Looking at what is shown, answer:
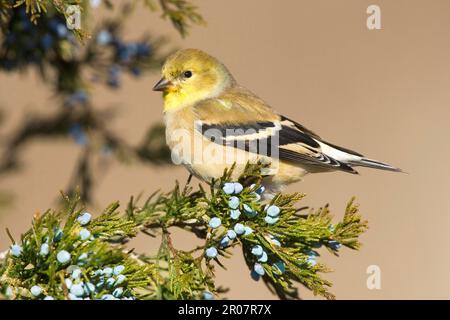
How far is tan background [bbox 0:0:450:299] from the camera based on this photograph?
5.67m

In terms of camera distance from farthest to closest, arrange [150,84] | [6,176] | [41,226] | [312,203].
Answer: [150,84] < [312,203] < [6,176] < [41,226]

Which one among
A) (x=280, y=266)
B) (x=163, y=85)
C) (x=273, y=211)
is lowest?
(x=280, y=266)

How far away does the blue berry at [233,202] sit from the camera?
2.29m

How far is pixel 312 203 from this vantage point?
617 centimetres

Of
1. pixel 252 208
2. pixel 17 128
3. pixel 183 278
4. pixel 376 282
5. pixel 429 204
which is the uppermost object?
pixel 17 128

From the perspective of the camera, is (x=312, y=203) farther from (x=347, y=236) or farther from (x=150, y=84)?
(x=347, y=236)

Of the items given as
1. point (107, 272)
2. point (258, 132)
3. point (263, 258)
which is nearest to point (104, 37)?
point (258, 132)

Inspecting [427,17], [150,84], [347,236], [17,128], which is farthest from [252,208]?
[427,17]

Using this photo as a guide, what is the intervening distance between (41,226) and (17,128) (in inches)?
67.2

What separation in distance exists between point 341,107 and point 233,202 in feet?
16.6

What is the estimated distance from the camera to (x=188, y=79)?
382cm

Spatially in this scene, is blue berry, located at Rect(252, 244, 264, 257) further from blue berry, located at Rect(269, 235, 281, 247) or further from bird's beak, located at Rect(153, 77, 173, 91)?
bird's beak, located at Rect(153, 77, 173, 91)

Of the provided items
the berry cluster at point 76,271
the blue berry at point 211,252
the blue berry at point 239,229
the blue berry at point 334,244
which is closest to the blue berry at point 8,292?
the berry cluster at point 76,271

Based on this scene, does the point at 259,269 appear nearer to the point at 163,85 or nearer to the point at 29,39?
the point at 29,39
